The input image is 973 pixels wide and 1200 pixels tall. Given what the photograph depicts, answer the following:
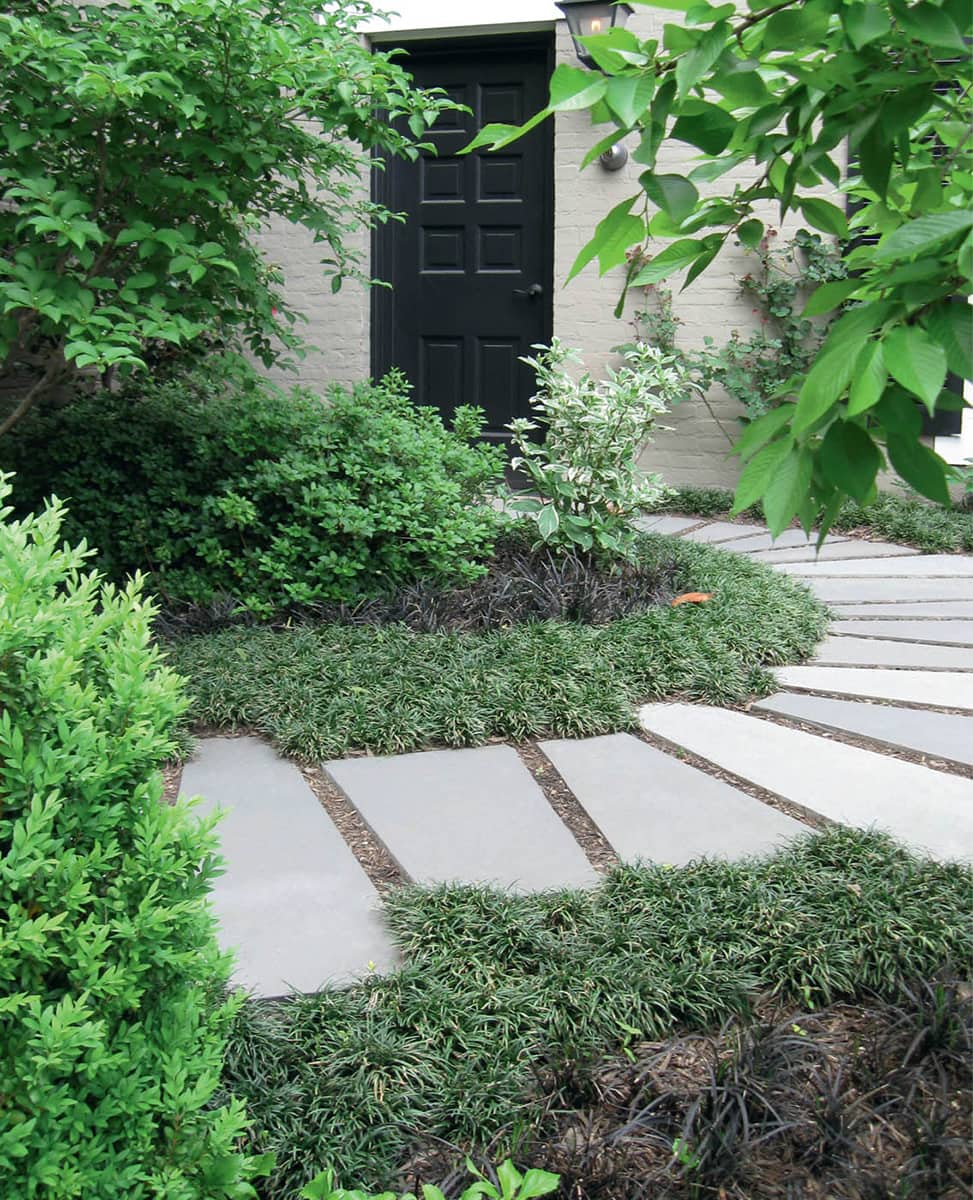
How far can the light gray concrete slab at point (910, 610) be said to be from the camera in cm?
396

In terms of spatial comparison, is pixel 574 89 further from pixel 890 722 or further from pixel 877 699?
pixel 877 699

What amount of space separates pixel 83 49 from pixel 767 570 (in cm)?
304

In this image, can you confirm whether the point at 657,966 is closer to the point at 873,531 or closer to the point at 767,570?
the point at 767,570

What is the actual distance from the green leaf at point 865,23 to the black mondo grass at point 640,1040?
1.21 m

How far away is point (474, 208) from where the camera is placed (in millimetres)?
6879

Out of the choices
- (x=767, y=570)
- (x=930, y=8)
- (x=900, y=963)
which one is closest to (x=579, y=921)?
(x=900, y=963)

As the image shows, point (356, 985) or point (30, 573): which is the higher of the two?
point (30, 573)

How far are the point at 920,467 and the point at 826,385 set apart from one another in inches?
5.7

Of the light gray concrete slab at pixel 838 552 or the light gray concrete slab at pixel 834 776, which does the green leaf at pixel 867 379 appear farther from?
the light gray concrete slab at pixel 838 552

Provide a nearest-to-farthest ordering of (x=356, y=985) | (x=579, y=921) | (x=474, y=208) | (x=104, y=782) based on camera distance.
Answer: (x=104, y=782), (x=356, y=985), (x=579, y=921), (x=474, y=208)

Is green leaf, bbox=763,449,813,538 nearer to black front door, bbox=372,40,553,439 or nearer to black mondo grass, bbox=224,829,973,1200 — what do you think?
black mondo grass, bbox=224,829,973,1200

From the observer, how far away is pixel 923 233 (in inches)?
29.0

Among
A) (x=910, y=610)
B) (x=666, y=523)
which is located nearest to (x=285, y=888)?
(x=910, y=610)

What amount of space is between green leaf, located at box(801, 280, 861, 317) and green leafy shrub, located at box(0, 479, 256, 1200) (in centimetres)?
80
